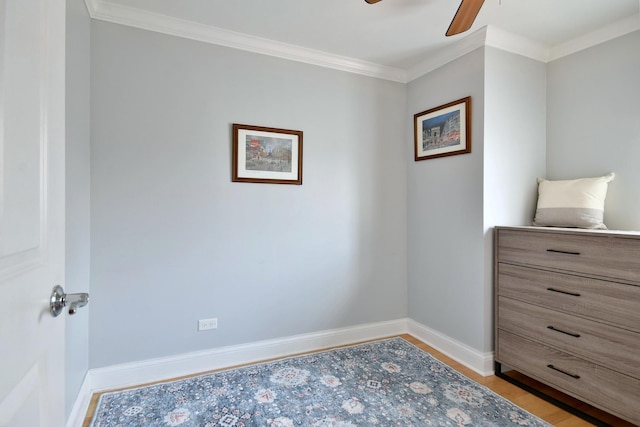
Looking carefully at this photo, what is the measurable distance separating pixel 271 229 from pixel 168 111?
114 centimetres

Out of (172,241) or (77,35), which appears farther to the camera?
(172,241)

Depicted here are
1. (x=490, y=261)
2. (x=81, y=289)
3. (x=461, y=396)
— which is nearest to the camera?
(x=81, y=289)

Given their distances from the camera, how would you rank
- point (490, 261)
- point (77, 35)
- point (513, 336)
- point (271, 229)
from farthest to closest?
point (271, 229) → point (490, 261) → point (513, 336) → point (77, 35)

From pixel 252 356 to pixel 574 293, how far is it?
2235mm

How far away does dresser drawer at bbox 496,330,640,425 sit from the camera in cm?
169

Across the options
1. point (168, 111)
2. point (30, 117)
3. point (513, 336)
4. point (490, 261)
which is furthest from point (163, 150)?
point (513, 336)

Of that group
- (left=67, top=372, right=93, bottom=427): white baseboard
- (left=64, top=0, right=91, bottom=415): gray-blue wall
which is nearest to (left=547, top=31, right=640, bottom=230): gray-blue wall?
(left=64, top=0, right=91, bottom=415): gray-blue wall

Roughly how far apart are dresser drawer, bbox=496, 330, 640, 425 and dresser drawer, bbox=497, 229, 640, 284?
53 cm

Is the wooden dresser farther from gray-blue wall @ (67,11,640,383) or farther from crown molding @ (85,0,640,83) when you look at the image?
crown molding @ (85,0,640,83)

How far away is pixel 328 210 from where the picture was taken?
285 cm

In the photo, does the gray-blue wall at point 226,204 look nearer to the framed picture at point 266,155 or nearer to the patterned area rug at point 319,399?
the framed picture at point 266,155

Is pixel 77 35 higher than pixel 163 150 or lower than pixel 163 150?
higher

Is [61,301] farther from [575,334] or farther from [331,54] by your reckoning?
[331,54]

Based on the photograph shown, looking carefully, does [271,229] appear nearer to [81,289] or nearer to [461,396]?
[81,289]
